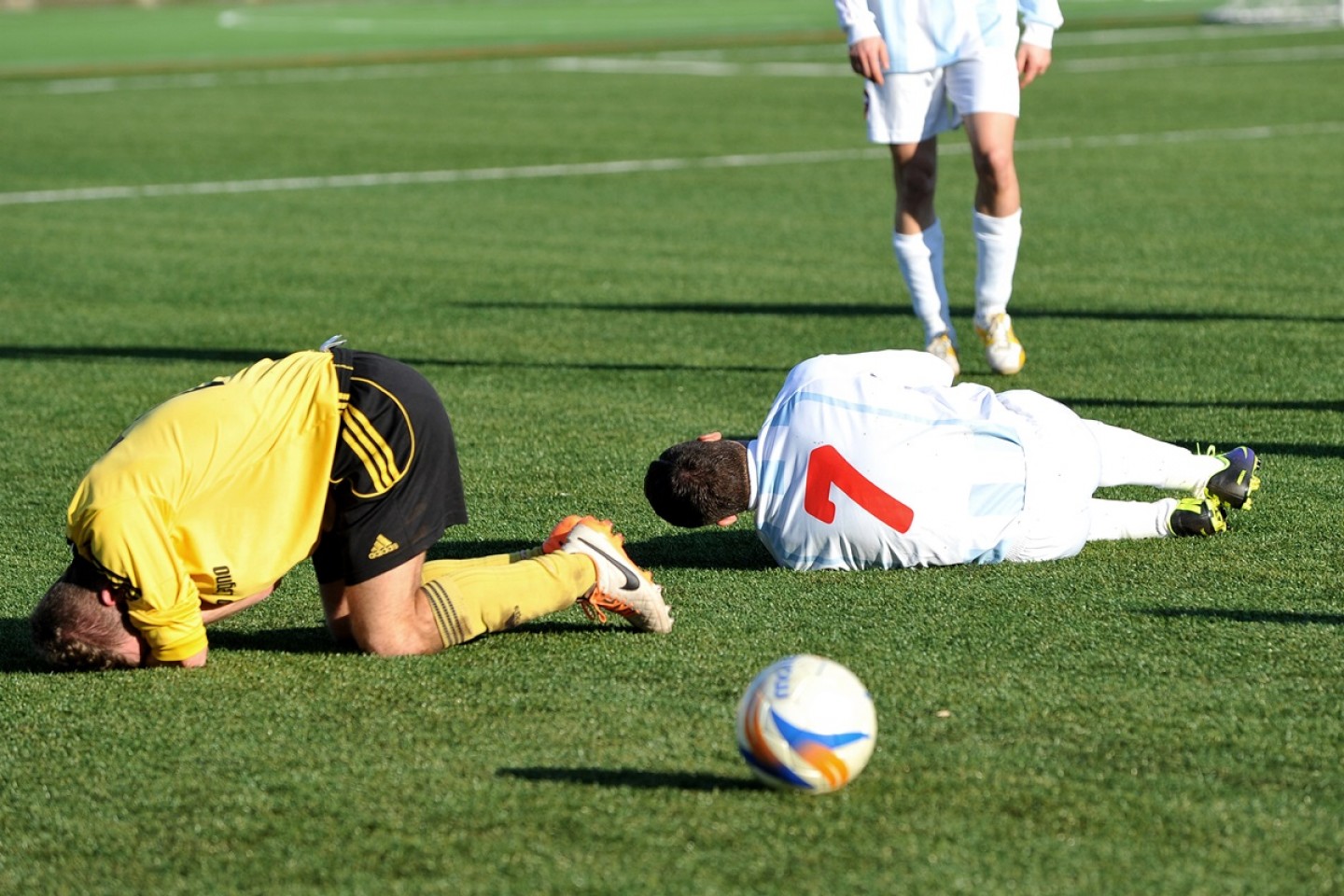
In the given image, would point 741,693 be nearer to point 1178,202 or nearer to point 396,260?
point 396,260

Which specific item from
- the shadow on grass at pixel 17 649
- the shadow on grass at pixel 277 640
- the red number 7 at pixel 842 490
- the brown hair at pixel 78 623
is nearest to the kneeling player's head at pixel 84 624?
the brown hair at pixel 78 623

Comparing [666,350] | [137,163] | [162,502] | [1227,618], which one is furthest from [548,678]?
[137,163]

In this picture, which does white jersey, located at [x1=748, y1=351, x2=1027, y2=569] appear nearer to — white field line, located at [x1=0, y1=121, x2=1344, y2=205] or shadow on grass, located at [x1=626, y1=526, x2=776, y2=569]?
shadow on grass, located at [x1=626, y1=526, x2=776, y2=569]

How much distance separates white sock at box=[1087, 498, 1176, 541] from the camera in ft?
18.9

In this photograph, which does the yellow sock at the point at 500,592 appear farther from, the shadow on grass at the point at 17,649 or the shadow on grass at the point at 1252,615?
the shadow on grass at the point at 1252,615

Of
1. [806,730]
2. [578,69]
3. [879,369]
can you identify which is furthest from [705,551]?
[578,69]

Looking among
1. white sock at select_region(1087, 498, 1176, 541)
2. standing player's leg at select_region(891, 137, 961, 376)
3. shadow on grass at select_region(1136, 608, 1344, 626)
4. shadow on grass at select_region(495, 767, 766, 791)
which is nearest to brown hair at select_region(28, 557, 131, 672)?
shadow on grass at select_region(495, 767, 766, 791)

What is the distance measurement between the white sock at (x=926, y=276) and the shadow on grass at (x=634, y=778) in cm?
479

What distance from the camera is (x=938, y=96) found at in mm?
8547

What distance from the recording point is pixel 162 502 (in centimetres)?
468

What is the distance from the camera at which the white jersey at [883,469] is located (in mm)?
5336

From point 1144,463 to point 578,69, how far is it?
23192mm

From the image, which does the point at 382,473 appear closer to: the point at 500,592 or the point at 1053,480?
the point at 500,592

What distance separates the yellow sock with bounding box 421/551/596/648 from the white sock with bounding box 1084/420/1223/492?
5.17 ft
